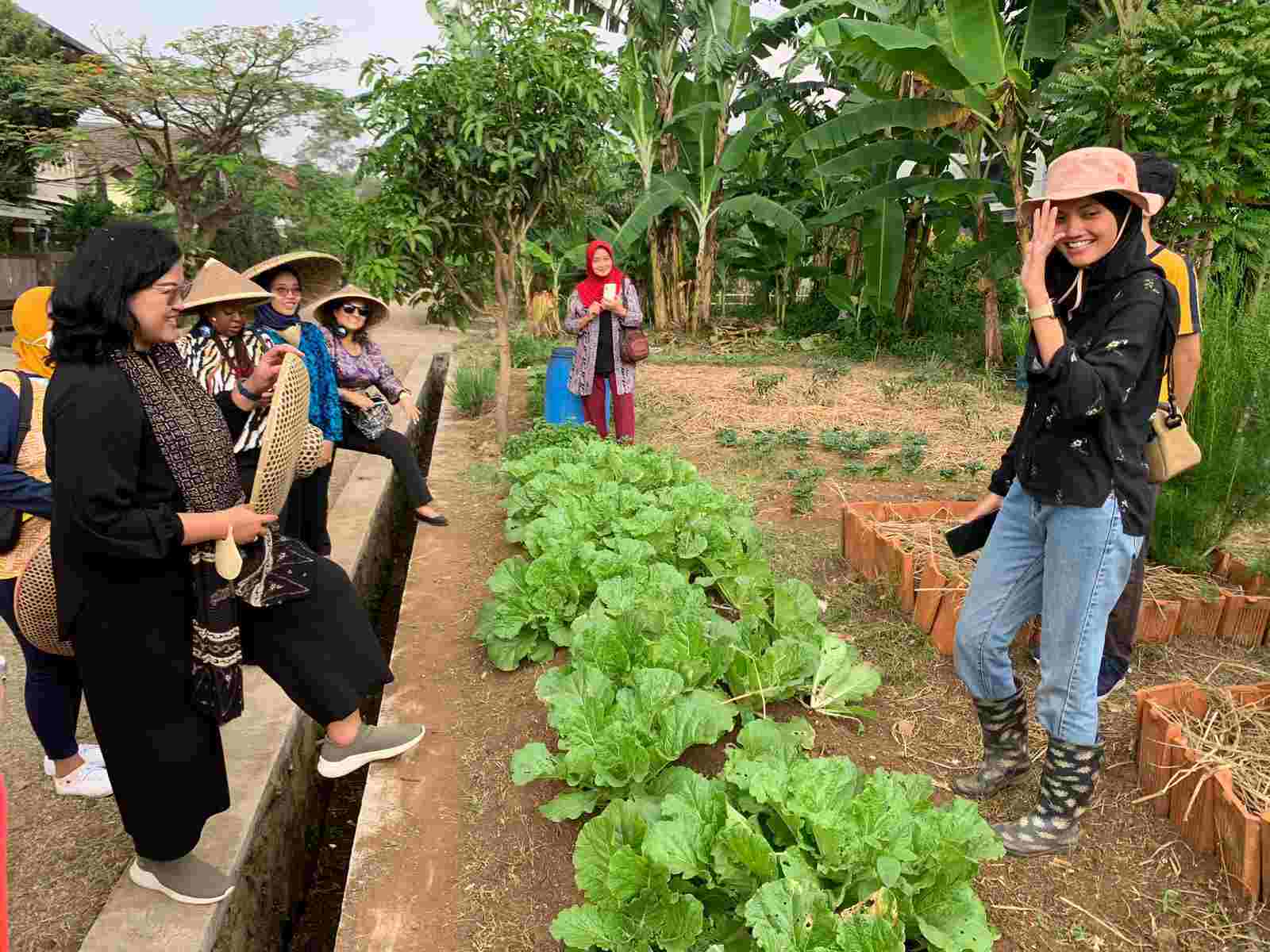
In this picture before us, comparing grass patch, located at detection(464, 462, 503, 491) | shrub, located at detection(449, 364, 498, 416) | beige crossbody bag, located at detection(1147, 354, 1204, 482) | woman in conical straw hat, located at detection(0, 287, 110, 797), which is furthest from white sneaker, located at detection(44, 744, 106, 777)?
shrub, located at detection(449, 364, 498, 416)

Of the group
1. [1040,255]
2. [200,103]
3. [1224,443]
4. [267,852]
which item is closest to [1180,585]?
[1224,443]

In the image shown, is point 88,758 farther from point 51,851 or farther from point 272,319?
point 272,319

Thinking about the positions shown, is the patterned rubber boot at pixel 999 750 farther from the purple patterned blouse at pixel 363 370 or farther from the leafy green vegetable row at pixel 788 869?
the purple patterned blouse at pixel 363 370

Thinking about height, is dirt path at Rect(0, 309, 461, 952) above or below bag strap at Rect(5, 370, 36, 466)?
below

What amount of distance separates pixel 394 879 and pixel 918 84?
11286 mm

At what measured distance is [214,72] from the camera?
1662 cm

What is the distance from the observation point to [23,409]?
8.80 feet

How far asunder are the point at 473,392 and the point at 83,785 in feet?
18.8

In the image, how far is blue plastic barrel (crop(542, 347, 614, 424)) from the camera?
7.18 m

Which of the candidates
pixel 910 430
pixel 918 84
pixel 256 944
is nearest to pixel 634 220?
pixel 918 84

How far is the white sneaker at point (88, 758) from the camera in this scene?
10.1 feet

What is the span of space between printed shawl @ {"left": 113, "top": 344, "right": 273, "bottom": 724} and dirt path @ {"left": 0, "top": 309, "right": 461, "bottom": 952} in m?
0.69

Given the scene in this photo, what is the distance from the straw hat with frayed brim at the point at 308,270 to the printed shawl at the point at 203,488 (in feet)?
5.86

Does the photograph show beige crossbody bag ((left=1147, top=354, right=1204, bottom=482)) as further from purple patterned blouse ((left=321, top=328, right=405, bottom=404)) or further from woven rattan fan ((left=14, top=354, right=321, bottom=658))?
purple patterned blouse ((left=321, top=328, right=405, bottom=404))
